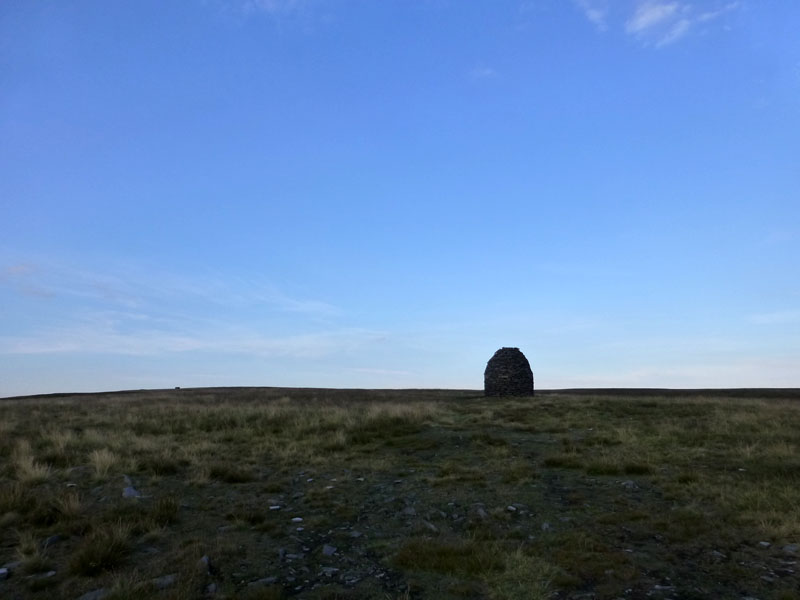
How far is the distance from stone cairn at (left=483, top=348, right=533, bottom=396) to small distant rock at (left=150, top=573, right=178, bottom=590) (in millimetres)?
30642

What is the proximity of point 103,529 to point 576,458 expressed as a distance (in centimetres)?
958

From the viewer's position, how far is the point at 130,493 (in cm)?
986

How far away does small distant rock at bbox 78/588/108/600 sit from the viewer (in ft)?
19.3

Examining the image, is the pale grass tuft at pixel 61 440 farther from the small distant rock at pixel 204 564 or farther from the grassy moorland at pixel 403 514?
the small distant rock at pixel 204 564

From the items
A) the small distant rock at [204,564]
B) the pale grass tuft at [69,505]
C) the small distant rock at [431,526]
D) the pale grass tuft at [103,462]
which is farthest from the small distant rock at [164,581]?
the pale grass tuft at [103,462]

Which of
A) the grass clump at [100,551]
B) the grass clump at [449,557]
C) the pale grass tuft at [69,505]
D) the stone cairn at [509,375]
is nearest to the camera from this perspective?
the grass clump at [449,557]

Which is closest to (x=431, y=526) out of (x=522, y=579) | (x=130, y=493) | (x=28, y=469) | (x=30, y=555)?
(x=522, y=579)

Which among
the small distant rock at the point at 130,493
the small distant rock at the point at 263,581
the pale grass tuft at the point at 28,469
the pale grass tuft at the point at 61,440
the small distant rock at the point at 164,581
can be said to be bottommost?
the small distant rock at the point at 263,581

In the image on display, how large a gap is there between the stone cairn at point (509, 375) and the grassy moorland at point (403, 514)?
61.5 ft

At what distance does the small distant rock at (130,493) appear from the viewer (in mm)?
9763

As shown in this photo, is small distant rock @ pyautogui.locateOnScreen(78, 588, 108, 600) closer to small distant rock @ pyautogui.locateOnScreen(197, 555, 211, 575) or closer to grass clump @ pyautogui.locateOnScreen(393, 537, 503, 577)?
small distant rock @ pyautogui.locateOnScreen(197, 555, 211, 575)

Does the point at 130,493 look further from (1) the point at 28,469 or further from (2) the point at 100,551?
(2) the point at 100,551

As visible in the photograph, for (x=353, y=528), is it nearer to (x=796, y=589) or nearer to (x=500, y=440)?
(x=796, y=589)

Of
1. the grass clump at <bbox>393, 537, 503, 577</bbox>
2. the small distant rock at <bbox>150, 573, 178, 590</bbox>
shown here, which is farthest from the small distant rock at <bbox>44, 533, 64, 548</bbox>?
the grass clump at <bbox>393, 537, 503, 577</bbox>
